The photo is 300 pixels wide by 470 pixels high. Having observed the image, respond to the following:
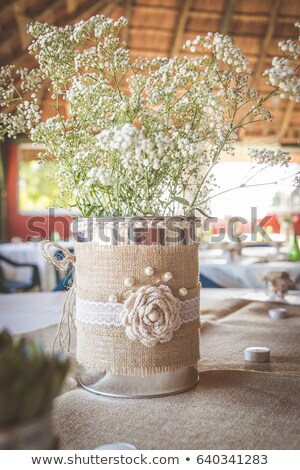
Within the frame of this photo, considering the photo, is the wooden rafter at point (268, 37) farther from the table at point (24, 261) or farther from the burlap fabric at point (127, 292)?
the burlap fabric at point (127, 292)

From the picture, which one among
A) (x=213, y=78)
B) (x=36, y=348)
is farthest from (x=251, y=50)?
(x=36, y=348)

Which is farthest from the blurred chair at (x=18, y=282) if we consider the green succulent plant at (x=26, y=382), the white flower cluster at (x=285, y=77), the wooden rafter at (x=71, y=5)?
the green succulent plant at (x=26, y=382)

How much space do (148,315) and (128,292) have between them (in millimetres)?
45

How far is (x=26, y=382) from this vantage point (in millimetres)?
365

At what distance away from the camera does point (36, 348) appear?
39cm

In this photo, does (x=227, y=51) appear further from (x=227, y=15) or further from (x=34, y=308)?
(x=227, y=15)

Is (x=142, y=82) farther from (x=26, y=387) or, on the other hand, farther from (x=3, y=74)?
(x=26, y=387)

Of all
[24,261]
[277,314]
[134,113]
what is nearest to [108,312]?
[134,113]

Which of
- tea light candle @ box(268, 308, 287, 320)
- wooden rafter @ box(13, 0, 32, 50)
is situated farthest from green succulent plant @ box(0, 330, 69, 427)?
wooden rafter @ box(13, 0, 32, 50)

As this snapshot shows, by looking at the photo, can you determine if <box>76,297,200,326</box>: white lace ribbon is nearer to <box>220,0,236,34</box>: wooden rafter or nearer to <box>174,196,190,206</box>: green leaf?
<box>174,196,190,206</box>: green leaf

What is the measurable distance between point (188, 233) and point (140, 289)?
0.37 feet

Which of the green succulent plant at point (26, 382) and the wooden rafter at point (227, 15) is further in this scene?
the wooden rafter at point (227, 15)

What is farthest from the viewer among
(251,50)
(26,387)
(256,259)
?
(251,50)

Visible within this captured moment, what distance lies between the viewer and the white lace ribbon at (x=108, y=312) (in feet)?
2.33
